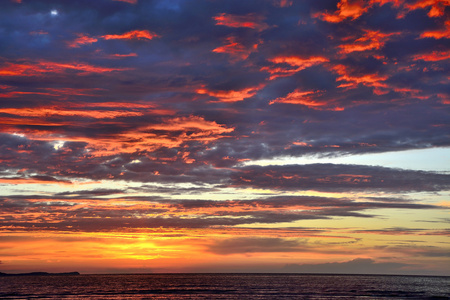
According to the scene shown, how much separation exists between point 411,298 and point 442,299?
974 centimetres

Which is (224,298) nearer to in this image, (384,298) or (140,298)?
(140,298)

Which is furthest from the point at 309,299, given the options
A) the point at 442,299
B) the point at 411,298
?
the point at 442,299

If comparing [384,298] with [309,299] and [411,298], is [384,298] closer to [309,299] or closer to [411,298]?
[411,298]

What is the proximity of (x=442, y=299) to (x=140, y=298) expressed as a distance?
266ft

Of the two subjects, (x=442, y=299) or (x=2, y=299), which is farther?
(x=442, y=299)

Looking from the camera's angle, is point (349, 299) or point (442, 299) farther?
point (442, 299)

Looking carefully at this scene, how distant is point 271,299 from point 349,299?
1926 centimetres

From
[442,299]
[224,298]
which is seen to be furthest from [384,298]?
[224,298]

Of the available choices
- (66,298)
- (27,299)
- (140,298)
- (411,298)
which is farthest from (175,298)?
(411,298)

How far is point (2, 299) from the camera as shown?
112 meters

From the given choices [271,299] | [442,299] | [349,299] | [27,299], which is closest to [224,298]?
[271,299]

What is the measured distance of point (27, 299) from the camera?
11406cm

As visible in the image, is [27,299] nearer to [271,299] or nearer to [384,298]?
[271,299]

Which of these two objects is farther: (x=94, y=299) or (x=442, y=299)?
(x=442, y=299)
